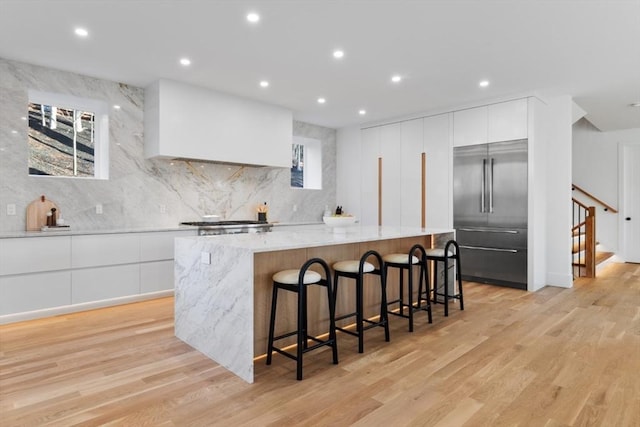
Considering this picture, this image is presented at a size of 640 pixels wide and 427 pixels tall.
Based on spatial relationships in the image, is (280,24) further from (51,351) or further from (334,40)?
(51,351)

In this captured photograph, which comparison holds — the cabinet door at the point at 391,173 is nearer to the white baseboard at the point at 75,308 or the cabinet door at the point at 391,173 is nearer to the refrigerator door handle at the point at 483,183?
the refrigerator door handle at the point at 483,183

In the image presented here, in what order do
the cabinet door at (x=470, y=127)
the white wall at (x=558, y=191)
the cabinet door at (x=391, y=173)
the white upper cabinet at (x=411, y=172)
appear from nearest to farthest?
1. the white wall at (x=558, y=191)
2. the cabinet door at (x=470, y=127)
3. the white upper cabinet at (x=411, y=172)
4. the cabinet door at (x=391, y=173)

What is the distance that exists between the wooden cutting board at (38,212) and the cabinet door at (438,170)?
16.7ft

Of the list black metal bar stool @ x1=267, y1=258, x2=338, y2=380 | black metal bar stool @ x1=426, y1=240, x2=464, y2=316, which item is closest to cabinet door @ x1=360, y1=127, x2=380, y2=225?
black metal bar stool @ x1=426, y1=240, x2=464, y2=316

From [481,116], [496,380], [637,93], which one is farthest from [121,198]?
[637,93]

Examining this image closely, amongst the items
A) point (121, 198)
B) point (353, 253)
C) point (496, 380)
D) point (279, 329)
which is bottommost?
point (496, 380)

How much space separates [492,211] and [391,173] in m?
1.83

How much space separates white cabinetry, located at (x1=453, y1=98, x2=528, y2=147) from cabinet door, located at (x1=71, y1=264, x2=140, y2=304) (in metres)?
4.74

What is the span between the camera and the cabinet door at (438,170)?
5770 millimetres

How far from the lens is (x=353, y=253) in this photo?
356 centimetres

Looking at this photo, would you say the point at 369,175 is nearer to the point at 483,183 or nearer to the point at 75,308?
the point at 483,183

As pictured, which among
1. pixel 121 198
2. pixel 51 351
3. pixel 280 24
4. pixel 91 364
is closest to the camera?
pixel 91 364

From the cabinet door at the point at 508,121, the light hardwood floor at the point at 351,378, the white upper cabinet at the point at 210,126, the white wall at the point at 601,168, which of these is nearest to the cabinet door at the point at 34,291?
the light hardwood floor at the point at 351,378

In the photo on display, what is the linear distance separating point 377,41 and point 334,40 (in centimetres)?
39
